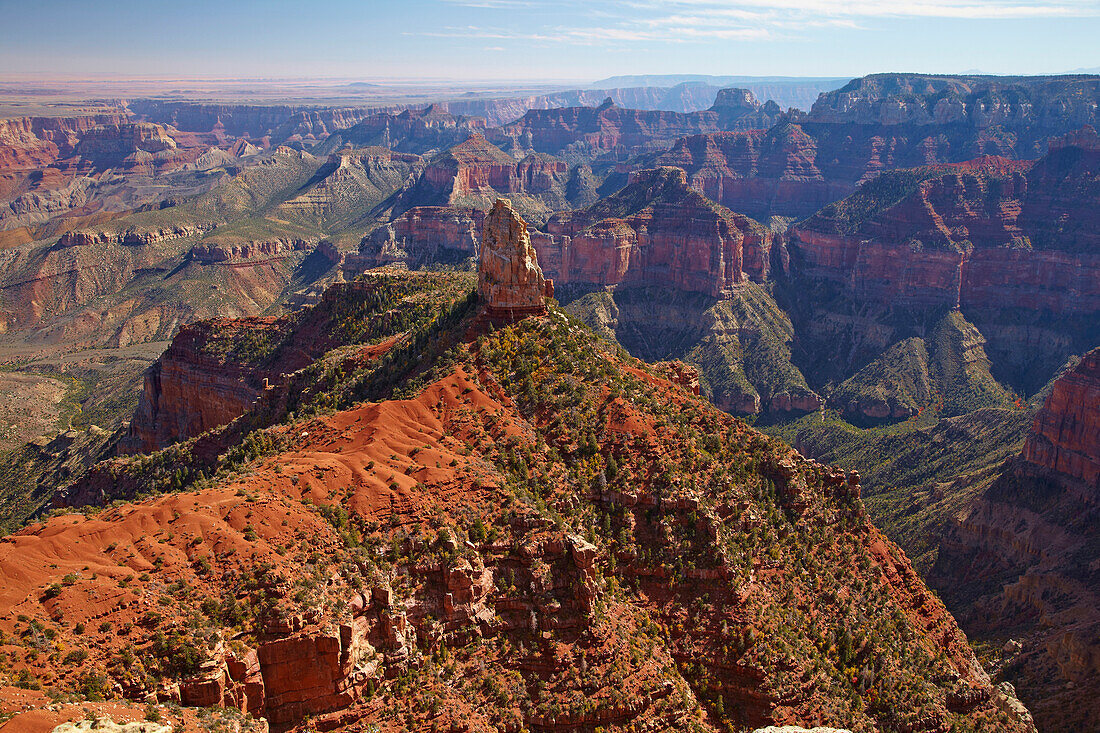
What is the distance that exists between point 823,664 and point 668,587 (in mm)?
10840

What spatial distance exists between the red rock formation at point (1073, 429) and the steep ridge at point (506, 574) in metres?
50.8

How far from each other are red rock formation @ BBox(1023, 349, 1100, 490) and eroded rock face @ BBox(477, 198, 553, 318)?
7997cm

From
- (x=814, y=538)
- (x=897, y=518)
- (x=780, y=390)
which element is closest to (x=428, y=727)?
(x=814, y=538)

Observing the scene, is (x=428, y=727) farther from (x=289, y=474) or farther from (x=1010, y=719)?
(x=1010, y=719)

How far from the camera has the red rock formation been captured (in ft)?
357

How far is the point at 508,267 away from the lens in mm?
69188

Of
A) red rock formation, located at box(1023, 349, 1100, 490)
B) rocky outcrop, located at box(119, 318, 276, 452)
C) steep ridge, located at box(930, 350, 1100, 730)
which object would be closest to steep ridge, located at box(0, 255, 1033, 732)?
steep ridge, located at box(930, 350, 1100, 730)

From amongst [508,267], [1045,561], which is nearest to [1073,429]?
[1045,561]

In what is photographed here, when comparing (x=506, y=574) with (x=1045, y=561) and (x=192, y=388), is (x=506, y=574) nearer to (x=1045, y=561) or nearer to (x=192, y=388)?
(x=192, y=388)

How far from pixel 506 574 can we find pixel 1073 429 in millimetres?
94270

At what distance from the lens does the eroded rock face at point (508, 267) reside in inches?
2724

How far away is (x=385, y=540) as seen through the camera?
4631 centimetres

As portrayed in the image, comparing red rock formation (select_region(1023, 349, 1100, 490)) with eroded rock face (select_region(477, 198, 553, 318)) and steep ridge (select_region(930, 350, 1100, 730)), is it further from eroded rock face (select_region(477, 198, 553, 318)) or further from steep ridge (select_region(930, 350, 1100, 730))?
eroded rock face (select_region(477, 198, 553, 318))

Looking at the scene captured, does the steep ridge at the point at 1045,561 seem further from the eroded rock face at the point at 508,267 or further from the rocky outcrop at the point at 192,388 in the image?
the rocky outcrop at the point at 192,388
